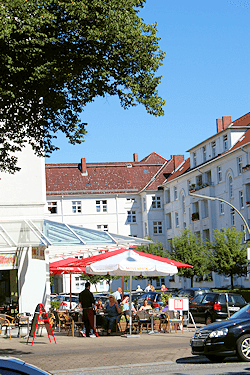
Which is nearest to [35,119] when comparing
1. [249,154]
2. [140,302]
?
[140,302]

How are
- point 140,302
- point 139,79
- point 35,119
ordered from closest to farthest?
point 139,79 → point 35,119 → point 140,302

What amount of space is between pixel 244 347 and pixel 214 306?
12.0 meters

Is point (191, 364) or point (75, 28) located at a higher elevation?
point (75, 28)

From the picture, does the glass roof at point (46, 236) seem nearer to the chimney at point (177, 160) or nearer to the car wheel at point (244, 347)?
the car wheel at point (244, 347)

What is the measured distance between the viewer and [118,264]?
19.2m

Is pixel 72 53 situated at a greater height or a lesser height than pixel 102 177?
lesser

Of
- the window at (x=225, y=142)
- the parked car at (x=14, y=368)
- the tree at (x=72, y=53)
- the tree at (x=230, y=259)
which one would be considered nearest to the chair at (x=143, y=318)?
the tree at (x=72, y=53)

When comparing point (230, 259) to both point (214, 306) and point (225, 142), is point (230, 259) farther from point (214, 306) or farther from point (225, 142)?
point (214, 306)

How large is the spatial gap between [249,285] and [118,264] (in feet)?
116

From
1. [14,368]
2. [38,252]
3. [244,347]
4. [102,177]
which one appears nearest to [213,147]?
[102,177]

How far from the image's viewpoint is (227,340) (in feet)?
40.7

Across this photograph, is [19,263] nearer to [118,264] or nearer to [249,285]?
[118,264]

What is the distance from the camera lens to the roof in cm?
8212

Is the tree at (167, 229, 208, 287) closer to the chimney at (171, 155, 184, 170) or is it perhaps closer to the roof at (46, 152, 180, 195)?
the chimney at (171, 155, 184, 170)
